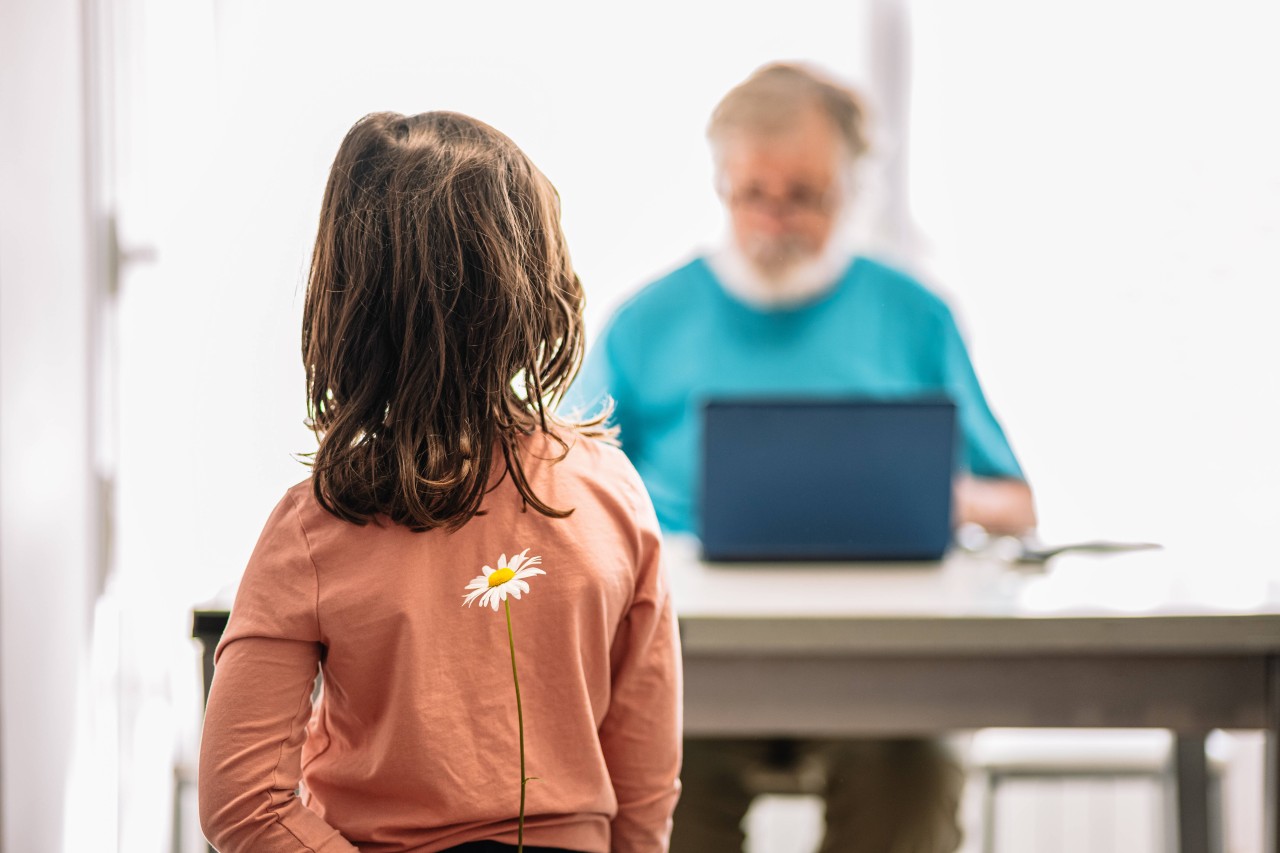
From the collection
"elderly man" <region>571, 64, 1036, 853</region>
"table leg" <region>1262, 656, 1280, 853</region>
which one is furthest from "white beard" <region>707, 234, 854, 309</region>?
"table leg" <region>1262, 656, 1280, 853</region>

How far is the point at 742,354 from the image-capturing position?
2.26 metres

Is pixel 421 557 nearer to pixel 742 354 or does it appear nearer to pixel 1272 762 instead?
pixel 1272 762

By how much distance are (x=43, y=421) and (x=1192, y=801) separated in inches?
71.7

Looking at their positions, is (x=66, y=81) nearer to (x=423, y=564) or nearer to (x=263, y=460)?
(x=263, y=460)

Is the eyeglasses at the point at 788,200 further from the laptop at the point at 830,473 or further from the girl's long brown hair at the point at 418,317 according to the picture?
the girl's long brown hair at the point at 418,317

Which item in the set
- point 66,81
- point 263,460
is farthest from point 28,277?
point 263,460

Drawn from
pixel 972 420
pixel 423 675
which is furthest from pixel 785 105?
pixel 423 675

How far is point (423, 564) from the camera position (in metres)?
0.86

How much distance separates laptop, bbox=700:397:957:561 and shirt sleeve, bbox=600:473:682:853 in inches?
19.5

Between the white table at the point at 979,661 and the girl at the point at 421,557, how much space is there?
473mm

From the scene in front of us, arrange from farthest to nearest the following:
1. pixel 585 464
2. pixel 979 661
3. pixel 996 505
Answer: pixel 996 505, pixel 979 661, pixel 585 464

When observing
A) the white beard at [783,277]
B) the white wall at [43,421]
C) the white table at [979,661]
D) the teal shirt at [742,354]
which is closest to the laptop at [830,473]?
the white table at [979,661]

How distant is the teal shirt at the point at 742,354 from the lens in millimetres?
2207

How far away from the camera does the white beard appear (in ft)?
7.43
